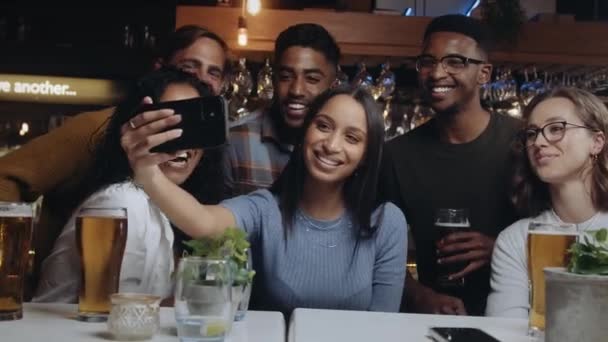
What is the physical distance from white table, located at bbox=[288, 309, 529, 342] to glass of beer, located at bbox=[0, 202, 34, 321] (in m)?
0.51

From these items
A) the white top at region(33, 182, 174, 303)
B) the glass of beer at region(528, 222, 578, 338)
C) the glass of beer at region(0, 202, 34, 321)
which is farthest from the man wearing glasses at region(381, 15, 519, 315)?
the glass of beer at region(0, 202, 34, 321)

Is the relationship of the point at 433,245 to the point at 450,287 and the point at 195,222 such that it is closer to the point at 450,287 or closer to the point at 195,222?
the point at 450,287

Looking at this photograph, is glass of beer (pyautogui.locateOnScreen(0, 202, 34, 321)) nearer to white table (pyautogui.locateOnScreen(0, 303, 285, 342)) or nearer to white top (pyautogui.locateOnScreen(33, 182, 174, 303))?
white table (pyautogui.locateOnScreen(0, 303, 285, 342))

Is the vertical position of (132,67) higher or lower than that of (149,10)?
lower

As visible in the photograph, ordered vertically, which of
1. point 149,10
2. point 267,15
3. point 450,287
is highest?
point 149,10

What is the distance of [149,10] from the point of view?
5.80 metres

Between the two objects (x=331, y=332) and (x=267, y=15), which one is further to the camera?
(x=267, y=15)

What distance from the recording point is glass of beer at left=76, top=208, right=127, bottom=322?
4.89ft

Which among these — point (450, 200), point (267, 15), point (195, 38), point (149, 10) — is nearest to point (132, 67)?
point (149, 10)

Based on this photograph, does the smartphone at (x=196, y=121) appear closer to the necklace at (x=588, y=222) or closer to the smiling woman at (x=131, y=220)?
the smiling woman at (x=131, y=220)

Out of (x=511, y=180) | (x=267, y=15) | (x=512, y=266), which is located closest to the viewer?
(x=512, y=266)

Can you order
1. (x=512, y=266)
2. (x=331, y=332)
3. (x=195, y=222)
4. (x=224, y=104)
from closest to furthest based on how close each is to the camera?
(x=331, y=332)
(x=224, y=104)
(x=195, y=222)
(x=512, y=266)

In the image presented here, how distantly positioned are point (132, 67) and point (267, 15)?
2199 mm

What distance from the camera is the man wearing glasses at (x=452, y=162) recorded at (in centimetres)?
251
